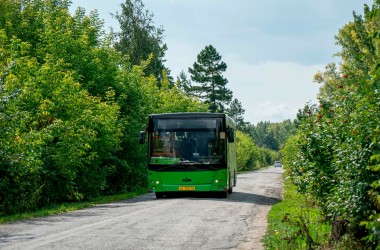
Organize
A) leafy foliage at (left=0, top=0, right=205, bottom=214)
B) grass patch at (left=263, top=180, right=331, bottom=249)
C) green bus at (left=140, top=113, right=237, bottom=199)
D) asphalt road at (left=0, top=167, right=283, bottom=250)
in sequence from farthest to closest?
green bus at (left=140, top=113, right=237, bottom=199) → leafy foliage at (left=0, top=0, right=205, bottom=214) → asphalt road at (left=0, top=167, right=283, bottom=250) → grass patch at (left=263, top=180, right=331, bottom=249)

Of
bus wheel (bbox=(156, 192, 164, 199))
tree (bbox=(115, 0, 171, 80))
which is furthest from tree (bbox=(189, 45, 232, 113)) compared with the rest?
bus wheel (bbox=(156, 192, 164, 199))

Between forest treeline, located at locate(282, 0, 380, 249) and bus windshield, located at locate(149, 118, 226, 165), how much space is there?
225 inches

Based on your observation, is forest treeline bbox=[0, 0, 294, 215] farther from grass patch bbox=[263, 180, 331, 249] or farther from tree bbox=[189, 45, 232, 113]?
tree bbox=[189, 45, 232, 113]

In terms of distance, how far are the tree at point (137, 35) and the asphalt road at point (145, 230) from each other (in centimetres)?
3911

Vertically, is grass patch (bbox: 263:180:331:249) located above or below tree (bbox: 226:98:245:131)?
below

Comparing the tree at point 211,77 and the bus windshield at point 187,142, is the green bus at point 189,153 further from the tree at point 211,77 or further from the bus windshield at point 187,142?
the tree at point 211,77

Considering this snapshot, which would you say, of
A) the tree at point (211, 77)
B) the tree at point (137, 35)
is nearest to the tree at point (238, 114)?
the tree at point (211, 77)

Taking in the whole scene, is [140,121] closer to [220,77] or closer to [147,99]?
[147,99]

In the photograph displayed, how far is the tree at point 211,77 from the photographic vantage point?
305ft

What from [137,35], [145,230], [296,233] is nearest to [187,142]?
[145,230]

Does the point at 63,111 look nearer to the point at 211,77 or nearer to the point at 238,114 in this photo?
the point at 211,77

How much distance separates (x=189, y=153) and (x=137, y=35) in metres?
35.5

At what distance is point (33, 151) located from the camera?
16672 millimetres

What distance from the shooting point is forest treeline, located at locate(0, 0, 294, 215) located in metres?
17.0
